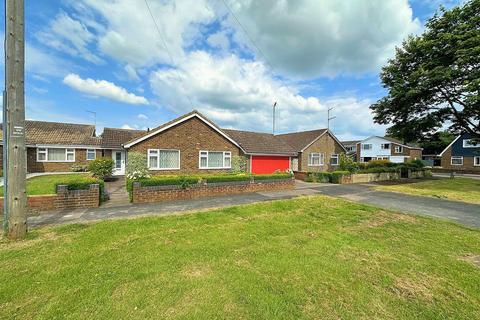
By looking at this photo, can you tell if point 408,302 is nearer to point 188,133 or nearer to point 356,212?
point 356,212

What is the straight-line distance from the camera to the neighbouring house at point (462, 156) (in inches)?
1462

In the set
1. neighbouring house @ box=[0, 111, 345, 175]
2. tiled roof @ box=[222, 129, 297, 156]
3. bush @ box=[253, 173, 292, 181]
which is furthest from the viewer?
tiled roof @ box=[222, 129, 297, 156]

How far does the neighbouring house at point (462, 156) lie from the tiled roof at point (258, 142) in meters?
35.8

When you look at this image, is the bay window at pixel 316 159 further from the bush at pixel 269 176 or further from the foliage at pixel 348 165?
the bush at pixel 269 176

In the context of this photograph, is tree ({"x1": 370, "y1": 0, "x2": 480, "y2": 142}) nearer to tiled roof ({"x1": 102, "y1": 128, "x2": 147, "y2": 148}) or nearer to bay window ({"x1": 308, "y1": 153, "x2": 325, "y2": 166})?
bay window ({"x1": 308, "y1": 153, "x2": 325, "y2": 166})

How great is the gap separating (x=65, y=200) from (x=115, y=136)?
1521 centimetres

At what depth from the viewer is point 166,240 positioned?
5.38 meters

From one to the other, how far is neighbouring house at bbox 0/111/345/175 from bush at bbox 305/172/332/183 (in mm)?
3106

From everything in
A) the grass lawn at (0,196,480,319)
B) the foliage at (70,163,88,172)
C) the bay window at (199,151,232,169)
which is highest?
the bay window at (199,151,232,169)

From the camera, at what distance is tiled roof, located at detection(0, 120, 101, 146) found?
20750mm

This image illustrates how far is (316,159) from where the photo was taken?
88.3 ft

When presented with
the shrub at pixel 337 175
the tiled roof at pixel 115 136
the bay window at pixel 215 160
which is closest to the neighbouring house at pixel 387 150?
the shrub at pixel 337 175

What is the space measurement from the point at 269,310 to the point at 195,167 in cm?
1393

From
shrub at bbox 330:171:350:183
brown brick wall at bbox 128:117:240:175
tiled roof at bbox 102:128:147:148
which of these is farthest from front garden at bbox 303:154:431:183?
tiled roof at bbox 102:128:147:148
